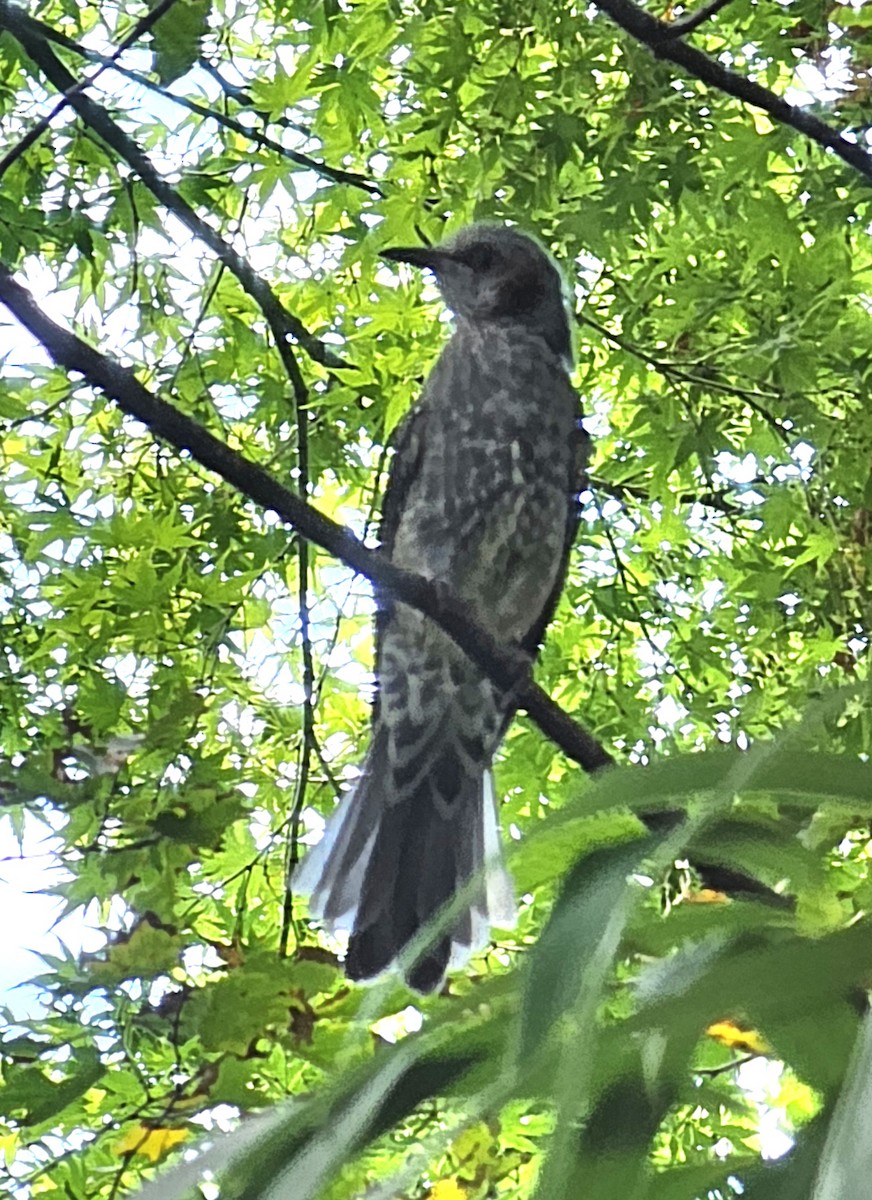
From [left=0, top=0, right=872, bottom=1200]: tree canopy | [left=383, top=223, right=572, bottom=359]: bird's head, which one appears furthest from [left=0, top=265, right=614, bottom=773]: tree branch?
[left=383, top=223, right=572, bottom=359]: bird's head

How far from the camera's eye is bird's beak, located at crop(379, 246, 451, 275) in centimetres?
133

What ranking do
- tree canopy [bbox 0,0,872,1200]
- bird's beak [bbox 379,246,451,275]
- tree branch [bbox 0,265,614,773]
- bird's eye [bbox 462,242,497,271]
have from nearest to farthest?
tree branch [bbox 0,265,614,773]
tree canopy [bbox 0,0,872,1200]
bird's beak [bbox 379,246,451,275]
bird's eye [bbox 462,242,497,271]

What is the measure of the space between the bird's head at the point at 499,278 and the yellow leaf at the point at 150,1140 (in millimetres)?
752

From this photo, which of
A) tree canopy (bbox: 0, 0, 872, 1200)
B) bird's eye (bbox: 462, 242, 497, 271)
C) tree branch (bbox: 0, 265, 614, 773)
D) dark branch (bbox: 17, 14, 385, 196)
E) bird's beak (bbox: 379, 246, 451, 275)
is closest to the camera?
tree branch (bbox: 0, 265, 614, 773)

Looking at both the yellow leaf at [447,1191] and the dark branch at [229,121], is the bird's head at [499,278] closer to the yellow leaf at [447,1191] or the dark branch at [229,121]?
the dark branch at [229,121]

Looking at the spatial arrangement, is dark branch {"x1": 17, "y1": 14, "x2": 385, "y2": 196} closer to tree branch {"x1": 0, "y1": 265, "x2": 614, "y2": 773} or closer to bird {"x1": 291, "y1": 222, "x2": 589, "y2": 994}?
bird {"x1": 291, "y1": 222, "x2": 589, "y2": 994}

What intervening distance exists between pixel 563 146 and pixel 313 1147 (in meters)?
1.03

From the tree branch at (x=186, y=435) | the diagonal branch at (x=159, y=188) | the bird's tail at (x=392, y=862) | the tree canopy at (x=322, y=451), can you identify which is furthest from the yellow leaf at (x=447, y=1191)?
the diagonal branch at (x=159, y=188)

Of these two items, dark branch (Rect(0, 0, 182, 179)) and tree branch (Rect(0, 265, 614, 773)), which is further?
dark branch (Rect(0, 0, 182, 179))

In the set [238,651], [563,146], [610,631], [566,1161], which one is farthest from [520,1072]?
[610,631]

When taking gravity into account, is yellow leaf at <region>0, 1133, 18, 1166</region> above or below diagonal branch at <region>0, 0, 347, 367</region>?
below

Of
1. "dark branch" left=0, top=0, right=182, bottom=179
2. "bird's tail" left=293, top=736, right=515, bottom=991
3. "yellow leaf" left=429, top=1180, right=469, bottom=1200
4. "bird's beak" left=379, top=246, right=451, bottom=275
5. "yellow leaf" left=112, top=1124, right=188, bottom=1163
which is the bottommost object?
"yellow leaf" left=429, top=1180, right=469, bottom=1200

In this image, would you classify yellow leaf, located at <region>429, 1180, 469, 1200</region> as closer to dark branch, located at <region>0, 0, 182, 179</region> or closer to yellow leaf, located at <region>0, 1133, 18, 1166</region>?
yellow leaf, located at <region>0, 1133, 18, 1166</region>

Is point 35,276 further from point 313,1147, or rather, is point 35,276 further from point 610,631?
point 313,1147
